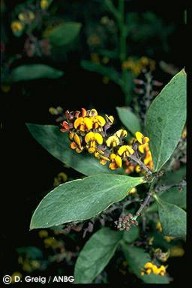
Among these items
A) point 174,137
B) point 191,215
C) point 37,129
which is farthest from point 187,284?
point 37,129

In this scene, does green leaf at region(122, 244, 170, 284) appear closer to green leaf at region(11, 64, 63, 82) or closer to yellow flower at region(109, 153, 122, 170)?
yellow flower at region(109, 153, 122, 170)

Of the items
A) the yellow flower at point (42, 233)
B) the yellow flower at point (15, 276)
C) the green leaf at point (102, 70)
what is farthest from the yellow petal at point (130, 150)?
the green leaf at point (102, 70)

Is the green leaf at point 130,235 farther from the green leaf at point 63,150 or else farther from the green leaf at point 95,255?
the green leaf at point 63,150

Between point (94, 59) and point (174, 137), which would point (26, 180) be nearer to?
point (174, 137)

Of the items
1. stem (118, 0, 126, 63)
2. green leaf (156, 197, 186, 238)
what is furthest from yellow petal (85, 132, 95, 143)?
stem (118, 0, 126, 63)

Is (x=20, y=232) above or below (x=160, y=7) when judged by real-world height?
below

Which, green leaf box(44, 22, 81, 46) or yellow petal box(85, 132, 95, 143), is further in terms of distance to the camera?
green leaf box(44, 22, 81, 46)

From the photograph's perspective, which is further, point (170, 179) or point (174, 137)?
point (170, 179)
